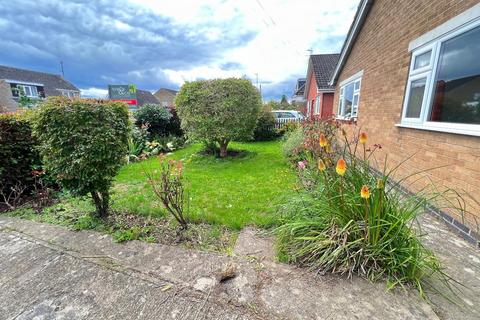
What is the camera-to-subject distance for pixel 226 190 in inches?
174

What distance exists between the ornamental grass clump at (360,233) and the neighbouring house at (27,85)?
27014 millimetres

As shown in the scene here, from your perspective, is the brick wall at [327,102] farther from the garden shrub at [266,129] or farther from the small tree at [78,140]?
the small tree at [78,140]

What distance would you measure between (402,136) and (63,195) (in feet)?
22.0

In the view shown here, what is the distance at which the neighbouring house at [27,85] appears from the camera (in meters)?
23.3

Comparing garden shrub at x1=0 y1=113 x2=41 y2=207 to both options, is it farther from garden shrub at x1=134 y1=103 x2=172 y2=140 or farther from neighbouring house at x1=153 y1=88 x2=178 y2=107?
neighbouring house at x1=153 y1=88 x2=178 y2=107

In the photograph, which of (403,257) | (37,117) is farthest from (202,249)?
(37,117)

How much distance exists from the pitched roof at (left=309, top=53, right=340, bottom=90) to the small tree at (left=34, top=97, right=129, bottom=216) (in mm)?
15461

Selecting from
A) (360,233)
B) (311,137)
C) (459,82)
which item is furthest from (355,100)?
(360,233)

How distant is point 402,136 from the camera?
4.38 meters

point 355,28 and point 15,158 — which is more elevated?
point 355,28

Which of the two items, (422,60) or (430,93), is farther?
(422,60)

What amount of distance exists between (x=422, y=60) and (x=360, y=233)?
3855 mm

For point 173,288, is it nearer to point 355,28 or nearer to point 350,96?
point 355,28

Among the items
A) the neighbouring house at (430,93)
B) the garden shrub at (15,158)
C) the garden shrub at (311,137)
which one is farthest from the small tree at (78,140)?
the neighbouring house at (430,93)
